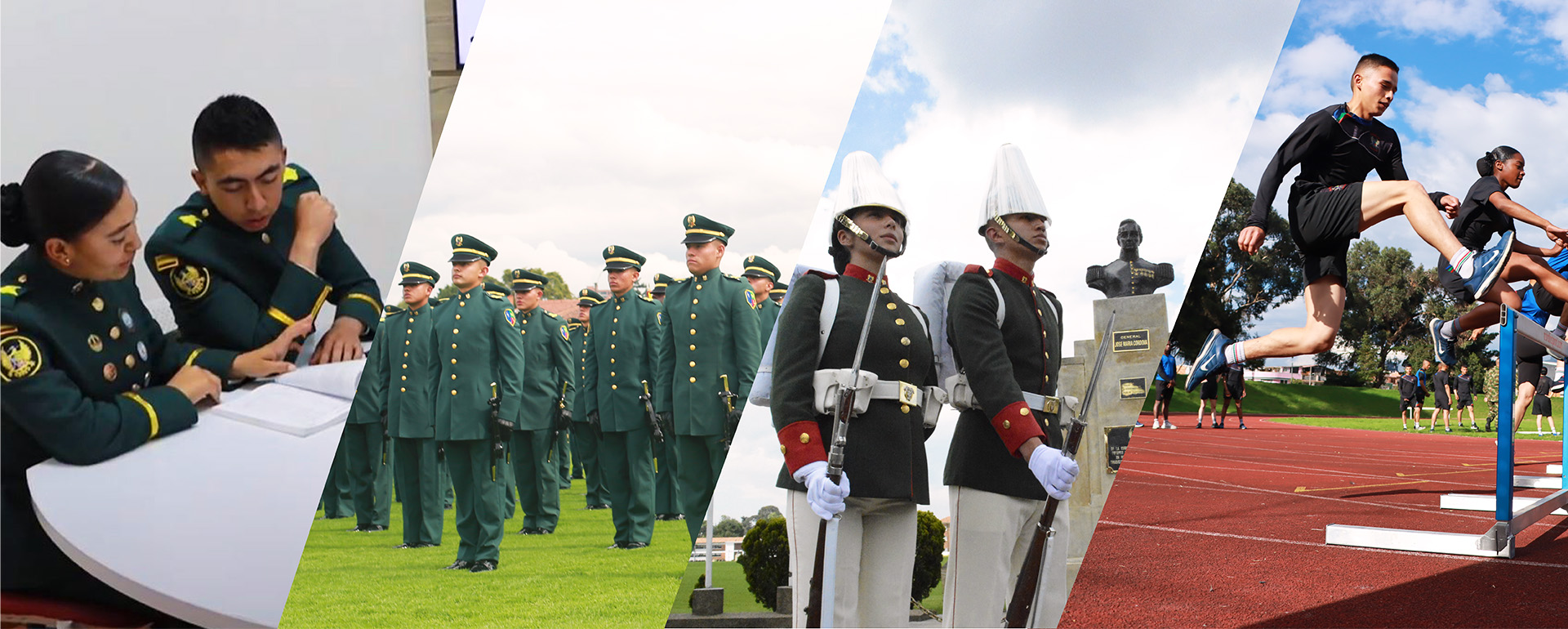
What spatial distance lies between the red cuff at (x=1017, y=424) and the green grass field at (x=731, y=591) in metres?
0.42

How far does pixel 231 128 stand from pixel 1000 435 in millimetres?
2934

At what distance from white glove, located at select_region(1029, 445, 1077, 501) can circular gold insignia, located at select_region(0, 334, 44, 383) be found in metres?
3.15

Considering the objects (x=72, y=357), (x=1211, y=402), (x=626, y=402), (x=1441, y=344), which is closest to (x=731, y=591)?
(x=626, y=402)

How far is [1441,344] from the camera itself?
16.9ft

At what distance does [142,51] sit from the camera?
3783 mm

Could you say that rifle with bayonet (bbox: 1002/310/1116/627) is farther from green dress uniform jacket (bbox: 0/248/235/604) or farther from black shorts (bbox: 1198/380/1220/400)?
black shorts (bbox: 1198/380/1220/400)

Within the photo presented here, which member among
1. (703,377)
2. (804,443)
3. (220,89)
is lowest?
(804,443)

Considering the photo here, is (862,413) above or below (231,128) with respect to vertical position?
below

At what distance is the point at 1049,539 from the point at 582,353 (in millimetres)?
2441

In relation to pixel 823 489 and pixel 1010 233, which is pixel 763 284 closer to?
pixel 1010 233

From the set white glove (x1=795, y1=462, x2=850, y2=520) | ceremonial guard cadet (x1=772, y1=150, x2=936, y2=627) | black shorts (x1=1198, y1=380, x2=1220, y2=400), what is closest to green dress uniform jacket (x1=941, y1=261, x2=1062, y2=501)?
ceremonial guard cadet (x1=772, y1=150, x2=936, y2=627)

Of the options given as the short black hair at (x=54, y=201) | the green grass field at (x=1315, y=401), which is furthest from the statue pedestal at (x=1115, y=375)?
the short black hair at (x=54, y=201)

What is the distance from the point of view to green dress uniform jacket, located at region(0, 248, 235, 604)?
3.38 meters

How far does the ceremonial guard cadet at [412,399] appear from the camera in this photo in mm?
4164
